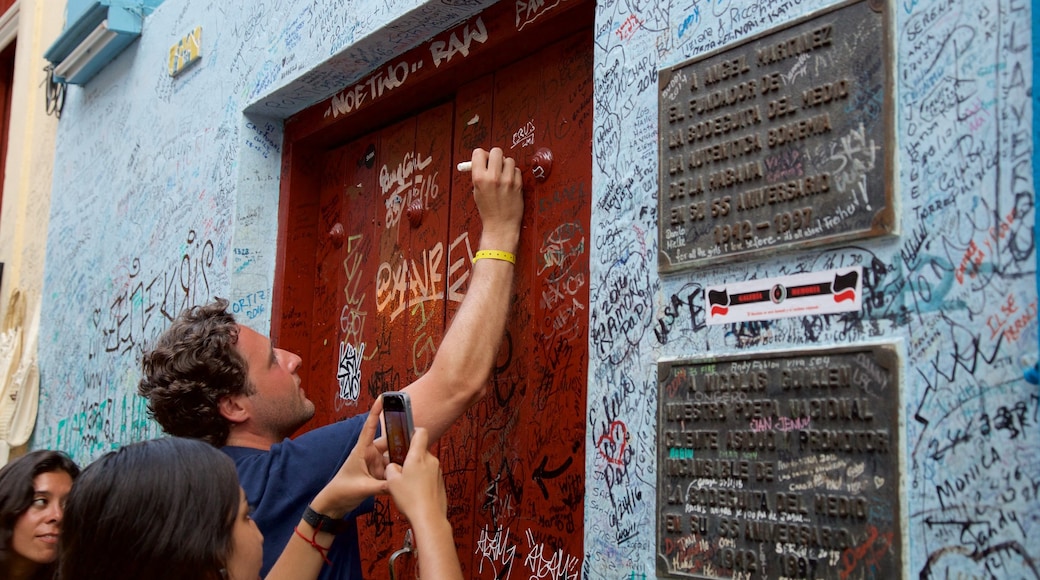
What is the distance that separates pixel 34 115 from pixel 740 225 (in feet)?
23.6

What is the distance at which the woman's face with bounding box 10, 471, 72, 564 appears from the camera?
3.74m

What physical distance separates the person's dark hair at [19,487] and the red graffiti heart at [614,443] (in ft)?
6.30

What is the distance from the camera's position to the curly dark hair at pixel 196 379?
3.41 m

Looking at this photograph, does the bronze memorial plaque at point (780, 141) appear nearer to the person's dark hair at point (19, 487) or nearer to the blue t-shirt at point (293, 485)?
the blue t-shirt at point (293, 485)

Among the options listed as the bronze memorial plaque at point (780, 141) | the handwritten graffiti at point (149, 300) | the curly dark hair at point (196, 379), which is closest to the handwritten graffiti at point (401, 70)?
the handwritten graffiti at point (149, 300)

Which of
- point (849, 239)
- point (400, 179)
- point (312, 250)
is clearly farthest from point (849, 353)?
point (312, 250)

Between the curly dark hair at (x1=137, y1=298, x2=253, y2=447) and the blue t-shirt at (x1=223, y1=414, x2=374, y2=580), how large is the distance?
184 millimetres

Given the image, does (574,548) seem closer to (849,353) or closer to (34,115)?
(849,353)

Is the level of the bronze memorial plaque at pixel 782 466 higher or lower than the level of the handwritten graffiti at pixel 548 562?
higher

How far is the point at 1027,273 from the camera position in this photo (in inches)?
84.7

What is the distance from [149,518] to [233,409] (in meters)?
1.32

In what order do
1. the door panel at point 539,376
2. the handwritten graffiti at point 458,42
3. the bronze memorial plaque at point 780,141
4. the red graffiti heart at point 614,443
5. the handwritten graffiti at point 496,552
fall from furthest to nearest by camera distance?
1. the handwritten graffiti at point 458,42
2. the handwritten graffiti at point 496,552
3. the door panel at point 539,376
4. the red graffiti heart at point 614,443
5. the bronze memorial plaque at point 780,141

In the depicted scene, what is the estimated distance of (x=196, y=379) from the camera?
3412 mm

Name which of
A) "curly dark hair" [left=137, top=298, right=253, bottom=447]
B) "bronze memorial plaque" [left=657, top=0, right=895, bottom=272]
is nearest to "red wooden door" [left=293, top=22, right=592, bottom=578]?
"bronze memorial plaque" [left=657, top=0, right=895, bottom=272]
